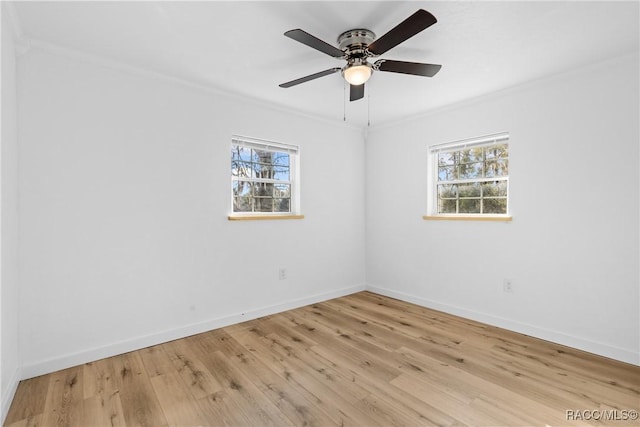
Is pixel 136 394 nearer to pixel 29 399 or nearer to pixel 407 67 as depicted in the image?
pixel 29 399

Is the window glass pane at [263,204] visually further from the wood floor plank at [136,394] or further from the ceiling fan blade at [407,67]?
the ceiling fan blade at [407,67]

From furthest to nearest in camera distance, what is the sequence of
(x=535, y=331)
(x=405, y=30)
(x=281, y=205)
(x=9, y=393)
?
(x=281, y=205) → (x=535, y=331) → (x=9, y=393) → (x=405, y=30)

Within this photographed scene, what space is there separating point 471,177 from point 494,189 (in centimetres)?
28

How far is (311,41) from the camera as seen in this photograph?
1752 mm

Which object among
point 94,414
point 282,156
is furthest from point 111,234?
point 282,156

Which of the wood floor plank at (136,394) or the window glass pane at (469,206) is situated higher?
the window glass pane at (469,206)

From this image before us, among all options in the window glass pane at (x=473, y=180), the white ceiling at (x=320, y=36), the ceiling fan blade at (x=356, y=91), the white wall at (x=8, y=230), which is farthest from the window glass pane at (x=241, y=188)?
the window glass pane at (x=473, y=180)

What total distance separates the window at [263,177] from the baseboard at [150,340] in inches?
41.7

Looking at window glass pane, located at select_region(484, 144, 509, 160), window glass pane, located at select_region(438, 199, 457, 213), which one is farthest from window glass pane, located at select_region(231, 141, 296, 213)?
window glass pane, located at select_region(484, 144, 509, 160)

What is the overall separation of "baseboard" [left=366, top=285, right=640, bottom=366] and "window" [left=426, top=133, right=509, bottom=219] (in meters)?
1.03

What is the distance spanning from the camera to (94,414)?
1801 mm

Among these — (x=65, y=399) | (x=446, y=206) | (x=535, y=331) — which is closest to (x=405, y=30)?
(x=446, y=206)

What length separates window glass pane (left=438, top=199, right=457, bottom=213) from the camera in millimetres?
3605

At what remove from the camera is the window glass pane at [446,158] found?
3604mm
